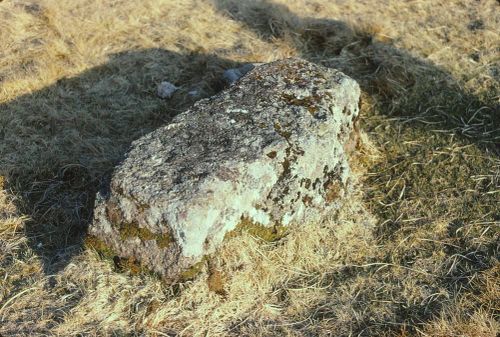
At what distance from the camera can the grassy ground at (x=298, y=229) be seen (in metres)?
3.36

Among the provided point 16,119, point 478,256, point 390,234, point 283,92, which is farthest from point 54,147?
point 478,256

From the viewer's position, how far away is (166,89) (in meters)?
5.30

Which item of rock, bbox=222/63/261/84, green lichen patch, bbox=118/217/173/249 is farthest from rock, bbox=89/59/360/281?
rock, bbox=222/63/261/84

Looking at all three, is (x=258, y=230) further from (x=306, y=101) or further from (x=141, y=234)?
(x=306, y=101)

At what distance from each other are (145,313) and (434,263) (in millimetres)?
2025

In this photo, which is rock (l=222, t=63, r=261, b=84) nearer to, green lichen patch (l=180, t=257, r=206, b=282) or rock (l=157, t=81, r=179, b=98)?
rock (l=157, t=81, r=179, b=98)

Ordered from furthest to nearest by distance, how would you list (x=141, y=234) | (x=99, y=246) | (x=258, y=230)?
(x=258, y=230)
(x=99, y=246)
(x=141, y=234)

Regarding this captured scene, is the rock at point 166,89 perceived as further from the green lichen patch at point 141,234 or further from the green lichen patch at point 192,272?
the green lichen patch at point 192,272

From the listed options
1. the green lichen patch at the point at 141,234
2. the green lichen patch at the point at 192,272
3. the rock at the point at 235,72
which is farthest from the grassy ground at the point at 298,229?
the green lichen patch at the point at 141,234

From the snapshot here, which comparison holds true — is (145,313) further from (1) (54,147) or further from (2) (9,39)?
(2) (9,39)

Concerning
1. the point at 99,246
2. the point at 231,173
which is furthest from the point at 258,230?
the point at 99,246

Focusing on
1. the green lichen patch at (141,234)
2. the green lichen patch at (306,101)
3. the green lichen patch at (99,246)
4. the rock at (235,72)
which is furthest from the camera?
the rock at (235,72)

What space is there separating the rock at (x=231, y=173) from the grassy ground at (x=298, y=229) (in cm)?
18

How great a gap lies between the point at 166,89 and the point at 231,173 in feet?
7.11
